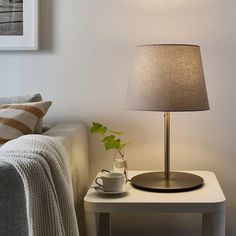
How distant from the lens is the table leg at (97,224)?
1504mm

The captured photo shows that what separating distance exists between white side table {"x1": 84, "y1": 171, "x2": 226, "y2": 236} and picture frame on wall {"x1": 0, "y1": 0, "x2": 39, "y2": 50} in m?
0.85

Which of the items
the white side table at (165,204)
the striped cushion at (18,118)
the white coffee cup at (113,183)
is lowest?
Result: the white side table at (165,204)

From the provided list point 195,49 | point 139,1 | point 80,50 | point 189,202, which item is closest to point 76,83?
point 80,50

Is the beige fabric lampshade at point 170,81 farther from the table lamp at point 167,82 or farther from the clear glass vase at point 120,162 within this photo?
the clear glass vase at point 120,162

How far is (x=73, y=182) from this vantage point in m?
1.56

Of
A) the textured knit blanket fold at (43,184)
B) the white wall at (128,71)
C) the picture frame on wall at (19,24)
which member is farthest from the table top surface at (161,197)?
the picture frame on wall at (19,24)

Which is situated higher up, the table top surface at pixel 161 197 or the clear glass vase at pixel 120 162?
the clear glass vase at pixel 120 162

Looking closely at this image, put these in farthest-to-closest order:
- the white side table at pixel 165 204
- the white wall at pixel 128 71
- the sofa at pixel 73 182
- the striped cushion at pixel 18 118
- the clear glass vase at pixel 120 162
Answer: the white wall at pixel 128 71
the clear glass vase at pixel 120 162
the striped cushion at pixel 18 118
the white side table at pixel 165 204
the sofa at pixel 73 182

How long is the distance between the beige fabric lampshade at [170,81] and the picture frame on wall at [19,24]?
2.23 feet

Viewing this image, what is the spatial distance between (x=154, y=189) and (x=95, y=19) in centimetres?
87

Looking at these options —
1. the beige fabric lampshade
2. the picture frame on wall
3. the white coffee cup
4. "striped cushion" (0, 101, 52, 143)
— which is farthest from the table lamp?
the picture frame on wall

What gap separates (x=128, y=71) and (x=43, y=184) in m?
1.03

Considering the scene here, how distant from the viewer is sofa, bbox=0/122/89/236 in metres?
0.97

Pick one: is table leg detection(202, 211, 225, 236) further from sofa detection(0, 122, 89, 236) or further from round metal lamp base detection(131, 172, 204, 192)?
sofa detection(0, 122, 89, 236)
